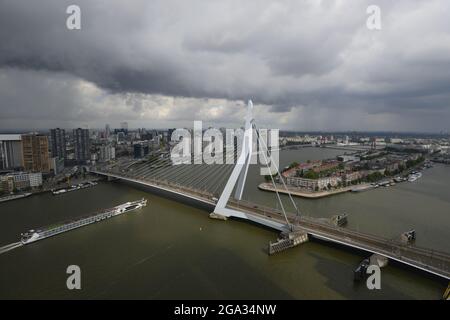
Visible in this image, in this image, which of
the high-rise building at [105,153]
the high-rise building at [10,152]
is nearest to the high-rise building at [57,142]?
the high-rise building at [10,152]

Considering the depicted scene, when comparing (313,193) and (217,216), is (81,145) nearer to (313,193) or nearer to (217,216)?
(217,216)

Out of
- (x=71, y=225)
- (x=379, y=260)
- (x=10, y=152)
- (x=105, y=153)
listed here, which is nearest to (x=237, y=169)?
(x=379, y=260)

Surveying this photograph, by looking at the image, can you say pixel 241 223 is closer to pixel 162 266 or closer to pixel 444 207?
pixel 162 266

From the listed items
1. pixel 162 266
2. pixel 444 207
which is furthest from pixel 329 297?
pixel 444 207

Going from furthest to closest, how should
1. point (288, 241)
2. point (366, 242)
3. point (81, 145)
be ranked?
point (81, 145)
point (288, 241)
point (366, 242)

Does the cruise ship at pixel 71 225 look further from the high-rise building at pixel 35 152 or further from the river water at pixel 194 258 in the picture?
the high-rise building at pixel 35 152

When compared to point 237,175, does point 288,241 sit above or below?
below
